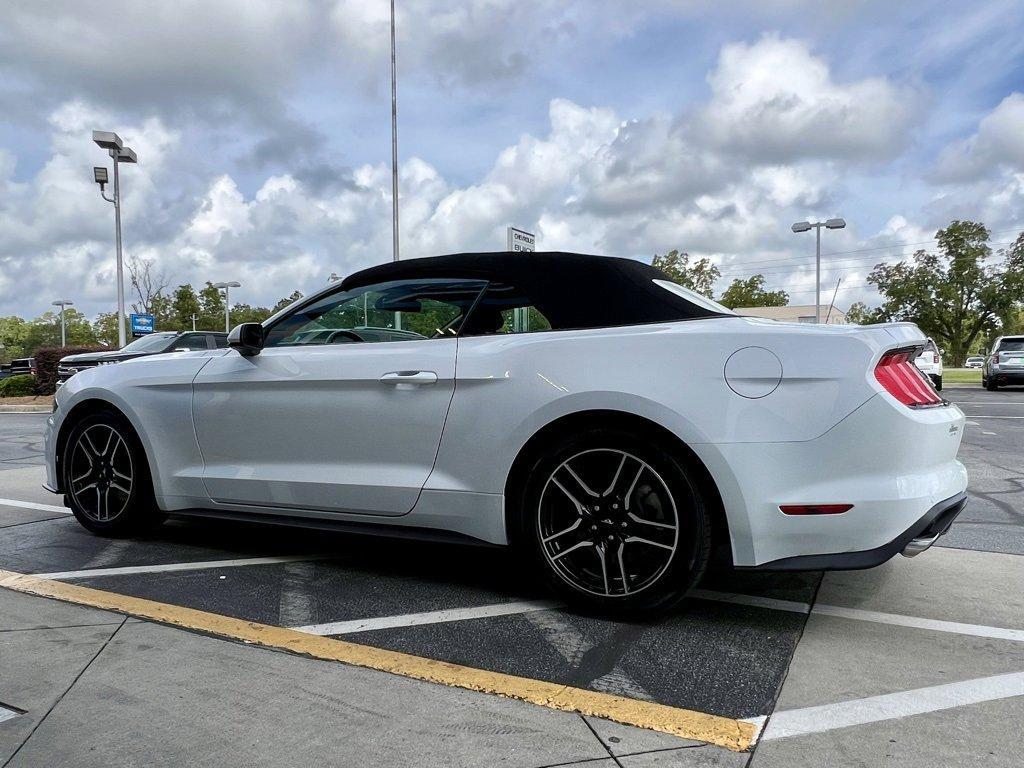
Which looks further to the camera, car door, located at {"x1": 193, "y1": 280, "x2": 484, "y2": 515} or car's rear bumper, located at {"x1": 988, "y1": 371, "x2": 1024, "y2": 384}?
car's rear bumper, located at {"x1": 988, "y1": 371, "x2": 1024, "y2": 384}

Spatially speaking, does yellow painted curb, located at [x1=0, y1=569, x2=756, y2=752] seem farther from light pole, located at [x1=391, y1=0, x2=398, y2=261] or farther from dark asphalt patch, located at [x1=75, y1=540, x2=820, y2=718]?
light pole, located at [x1=391, y1=0, x2=398, y2=261]

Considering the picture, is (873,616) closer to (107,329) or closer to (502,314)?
(502,314)

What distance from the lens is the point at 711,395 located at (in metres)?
2.84

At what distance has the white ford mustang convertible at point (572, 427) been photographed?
8.98 feet

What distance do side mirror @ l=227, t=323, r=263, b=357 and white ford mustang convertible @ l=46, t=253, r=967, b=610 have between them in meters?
0.01

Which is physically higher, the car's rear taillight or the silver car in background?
the car's rear taillight

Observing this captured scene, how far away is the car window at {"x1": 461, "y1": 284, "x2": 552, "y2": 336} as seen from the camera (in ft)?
10.9

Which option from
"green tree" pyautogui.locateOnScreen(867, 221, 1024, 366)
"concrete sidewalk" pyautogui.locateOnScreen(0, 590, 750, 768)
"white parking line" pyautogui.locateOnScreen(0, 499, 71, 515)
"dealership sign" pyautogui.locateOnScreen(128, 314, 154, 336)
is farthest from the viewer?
"green tree" pyautogui.locateOnScreen(867, 221, 1024, 366)

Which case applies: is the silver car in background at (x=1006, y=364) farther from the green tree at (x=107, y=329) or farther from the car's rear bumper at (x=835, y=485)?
the green tree at (x=107, y=329)

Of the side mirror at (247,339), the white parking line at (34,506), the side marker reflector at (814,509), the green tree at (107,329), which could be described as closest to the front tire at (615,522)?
the side marker reflector at (814,509)

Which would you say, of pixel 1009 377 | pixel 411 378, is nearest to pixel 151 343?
pixel 411 378

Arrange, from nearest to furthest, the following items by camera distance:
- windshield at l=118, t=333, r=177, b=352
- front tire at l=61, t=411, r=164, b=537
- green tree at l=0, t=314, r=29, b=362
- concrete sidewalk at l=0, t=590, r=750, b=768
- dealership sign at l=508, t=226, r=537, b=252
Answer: concrete sidewalk at l=0, t=590, r=750, b=768, front tire at l=61, t=411, r=164, b=537, dealership sign at l=508, t=226, r=537, b=252, windshield at l=118, t=333, r=177, b=352, green tree at l=0, t=314, r=29, b=362

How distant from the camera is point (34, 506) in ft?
18.4

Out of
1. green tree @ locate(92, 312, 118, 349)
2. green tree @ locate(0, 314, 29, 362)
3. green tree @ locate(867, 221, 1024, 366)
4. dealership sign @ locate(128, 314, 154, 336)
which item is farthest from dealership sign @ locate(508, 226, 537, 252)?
green tree @ locate(0, 314, 29, 362)
